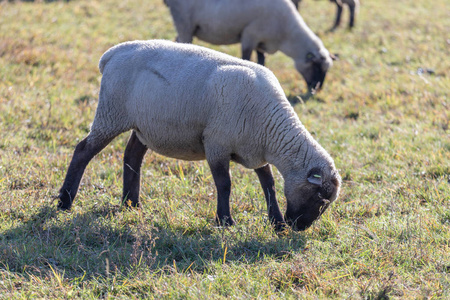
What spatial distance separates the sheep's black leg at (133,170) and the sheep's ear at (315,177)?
1.80 m

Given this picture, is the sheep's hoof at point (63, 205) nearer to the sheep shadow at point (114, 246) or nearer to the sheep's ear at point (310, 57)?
the sheep shadow at point (114, 246)

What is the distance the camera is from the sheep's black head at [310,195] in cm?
455

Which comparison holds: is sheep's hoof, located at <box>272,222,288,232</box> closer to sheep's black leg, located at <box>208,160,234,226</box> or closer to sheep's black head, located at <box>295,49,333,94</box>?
sheep's black leg, located at <box>208,160,234,226</box>

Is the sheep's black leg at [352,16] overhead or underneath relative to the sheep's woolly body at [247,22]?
underneath

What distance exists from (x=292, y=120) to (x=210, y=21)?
17.0ft

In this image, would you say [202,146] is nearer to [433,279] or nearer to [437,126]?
[433,279]

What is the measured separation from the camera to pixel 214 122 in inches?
185

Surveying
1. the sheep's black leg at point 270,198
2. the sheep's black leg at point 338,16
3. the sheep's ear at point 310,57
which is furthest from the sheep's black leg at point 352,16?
the sheep's black leg at point 270,198

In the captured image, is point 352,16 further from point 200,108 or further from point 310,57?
point 200,108

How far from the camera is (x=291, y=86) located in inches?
387

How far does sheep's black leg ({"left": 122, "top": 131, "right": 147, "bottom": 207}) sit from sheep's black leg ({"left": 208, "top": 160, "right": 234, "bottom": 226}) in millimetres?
955

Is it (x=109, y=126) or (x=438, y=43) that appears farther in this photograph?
→ (x=438, y=43)

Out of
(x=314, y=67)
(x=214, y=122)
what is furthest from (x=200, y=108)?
(x=314, y=67)

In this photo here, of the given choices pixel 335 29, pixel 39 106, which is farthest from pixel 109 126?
pixel 335 29
